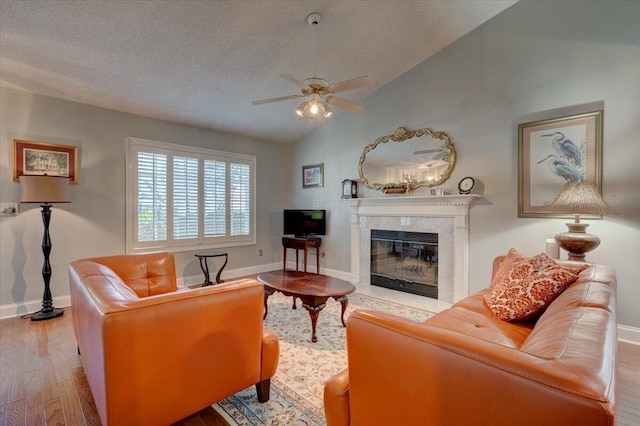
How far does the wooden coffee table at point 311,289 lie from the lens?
2818 millimetres

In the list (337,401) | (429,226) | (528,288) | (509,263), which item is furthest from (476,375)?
(429,226)

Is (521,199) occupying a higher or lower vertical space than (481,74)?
lower

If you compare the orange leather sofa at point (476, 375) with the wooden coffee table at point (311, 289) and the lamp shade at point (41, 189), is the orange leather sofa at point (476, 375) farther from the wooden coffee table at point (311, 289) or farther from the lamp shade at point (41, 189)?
the lamp shade at point (41, 189)

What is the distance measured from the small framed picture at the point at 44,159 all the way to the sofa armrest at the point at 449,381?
14.3 feet

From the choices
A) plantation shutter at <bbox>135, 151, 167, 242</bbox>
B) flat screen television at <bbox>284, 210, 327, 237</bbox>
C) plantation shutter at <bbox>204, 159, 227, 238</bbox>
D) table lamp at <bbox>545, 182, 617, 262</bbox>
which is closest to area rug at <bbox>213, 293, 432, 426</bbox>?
table lamp at <bbox>545, 182, 617, 262</bbox>

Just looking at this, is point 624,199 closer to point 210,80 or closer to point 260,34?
point 260,34

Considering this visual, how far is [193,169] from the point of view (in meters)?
4.94

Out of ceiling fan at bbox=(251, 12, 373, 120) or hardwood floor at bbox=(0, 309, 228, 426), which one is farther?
ceiling fan at bbox=(251, 12, 373, 120)

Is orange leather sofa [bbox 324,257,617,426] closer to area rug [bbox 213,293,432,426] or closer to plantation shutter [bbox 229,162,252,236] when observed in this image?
area rug [bbox 213,293,432,426]

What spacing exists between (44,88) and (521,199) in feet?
18.8

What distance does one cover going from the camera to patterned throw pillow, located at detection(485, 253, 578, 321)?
1873mm

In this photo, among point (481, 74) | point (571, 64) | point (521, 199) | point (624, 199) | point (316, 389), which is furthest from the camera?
point (481, 74)

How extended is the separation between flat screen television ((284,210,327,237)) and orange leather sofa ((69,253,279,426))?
360cm

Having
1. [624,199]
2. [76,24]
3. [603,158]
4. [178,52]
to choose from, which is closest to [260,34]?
[178,52]
